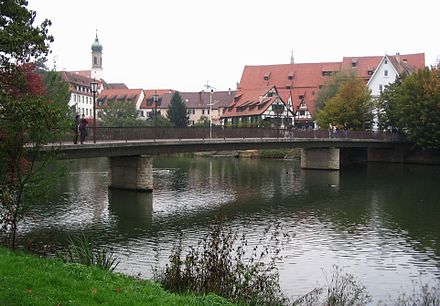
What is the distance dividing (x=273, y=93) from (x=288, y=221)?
7089 cm

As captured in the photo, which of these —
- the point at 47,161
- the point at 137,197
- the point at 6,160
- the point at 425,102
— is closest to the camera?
the point at 6,160

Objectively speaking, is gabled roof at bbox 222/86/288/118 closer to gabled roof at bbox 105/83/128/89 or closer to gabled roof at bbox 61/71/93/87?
gabled roof at bbox 61/71/93/87

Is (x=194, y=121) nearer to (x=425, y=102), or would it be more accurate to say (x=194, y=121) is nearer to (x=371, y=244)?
(x=425, y=102)

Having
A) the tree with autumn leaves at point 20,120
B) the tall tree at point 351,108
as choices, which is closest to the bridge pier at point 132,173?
the tree with autumn leaves at point 20,120

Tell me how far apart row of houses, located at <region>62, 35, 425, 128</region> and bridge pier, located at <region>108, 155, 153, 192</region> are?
45427 mm

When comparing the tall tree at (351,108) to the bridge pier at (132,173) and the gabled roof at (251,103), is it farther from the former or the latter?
the bridge pier at (132,173)

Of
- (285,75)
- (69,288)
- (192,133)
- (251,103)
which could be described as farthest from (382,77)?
(69,288)

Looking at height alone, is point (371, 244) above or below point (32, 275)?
below

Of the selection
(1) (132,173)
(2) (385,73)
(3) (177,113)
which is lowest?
(1) (132,173)

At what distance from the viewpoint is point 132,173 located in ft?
115

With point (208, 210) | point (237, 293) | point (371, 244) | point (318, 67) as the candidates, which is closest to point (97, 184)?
A: point (208, 210)

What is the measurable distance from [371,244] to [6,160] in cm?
1465

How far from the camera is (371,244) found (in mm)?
21484

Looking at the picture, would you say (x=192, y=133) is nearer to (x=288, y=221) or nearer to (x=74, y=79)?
(x=288, y=221)
